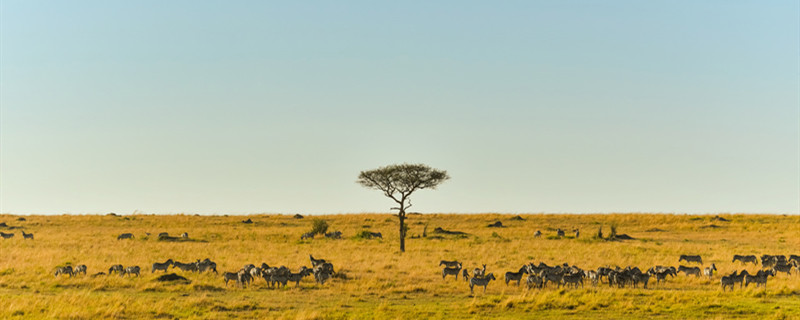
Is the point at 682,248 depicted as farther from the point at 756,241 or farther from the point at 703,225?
the point at 703,225

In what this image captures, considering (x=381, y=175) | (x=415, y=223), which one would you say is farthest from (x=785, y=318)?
(x=415, y=223)

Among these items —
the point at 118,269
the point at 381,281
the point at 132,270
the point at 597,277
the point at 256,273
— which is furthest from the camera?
the point at 118,269

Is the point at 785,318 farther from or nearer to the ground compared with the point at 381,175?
nearer to the ground

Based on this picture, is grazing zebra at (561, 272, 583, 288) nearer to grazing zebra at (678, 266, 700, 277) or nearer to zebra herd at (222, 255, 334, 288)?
grazing zebra at (678, 266, 700, 277)

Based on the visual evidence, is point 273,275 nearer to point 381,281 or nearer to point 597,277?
point 381,281

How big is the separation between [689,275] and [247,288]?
1936 cm

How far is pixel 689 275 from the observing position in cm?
3120

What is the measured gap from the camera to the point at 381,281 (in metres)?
28.4

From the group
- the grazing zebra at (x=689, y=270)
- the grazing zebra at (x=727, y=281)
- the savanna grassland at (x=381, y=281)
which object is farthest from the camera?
the grazing zebra at (x=689, y=270)

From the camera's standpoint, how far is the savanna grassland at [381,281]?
2123 cm

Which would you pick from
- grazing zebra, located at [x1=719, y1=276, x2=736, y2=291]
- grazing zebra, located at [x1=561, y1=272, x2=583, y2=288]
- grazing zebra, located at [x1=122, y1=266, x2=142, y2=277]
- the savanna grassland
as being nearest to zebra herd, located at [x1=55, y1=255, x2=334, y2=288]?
grazing zebra, located at [x1=122, y1=266, x2=142, y2=277]

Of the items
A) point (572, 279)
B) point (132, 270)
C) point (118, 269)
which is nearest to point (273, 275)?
point (132, 270)

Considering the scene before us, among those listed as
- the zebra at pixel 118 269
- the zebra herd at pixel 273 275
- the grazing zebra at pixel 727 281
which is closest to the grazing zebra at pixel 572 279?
the grazing zebra at pixel 727 281

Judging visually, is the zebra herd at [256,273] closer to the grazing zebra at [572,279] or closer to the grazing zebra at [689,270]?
the grazing zebra at [572,279]
